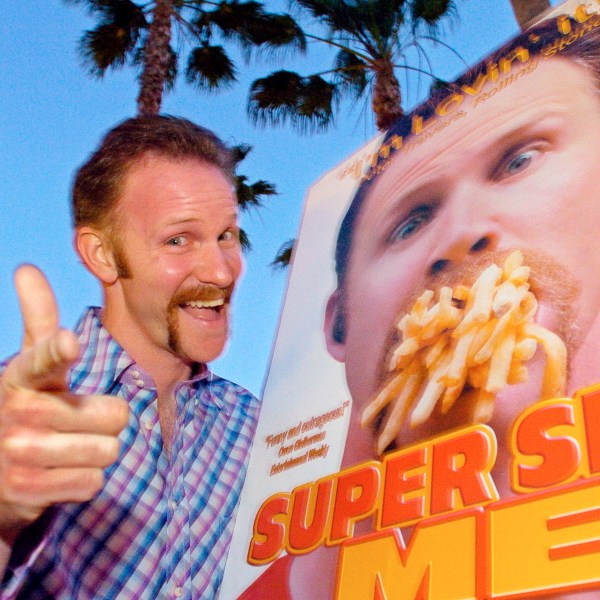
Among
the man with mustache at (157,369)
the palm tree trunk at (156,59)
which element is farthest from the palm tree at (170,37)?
the man with mustache at (157,369)

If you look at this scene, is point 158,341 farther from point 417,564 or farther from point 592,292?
point 592,292

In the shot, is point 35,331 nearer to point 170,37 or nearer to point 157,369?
point 157,369

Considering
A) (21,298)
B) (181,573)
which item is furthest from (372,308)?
(21,298)

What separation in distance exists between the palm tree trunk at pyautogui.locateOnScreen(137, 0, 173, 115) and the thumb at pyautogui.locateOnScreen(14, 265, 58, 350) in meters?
4.88

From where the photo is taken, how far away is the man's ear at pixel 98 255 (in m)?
1.89

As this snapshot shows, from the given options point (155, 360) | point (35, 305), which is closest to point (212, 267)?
point (155, 360)

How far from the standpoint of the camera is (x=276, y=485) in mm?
1739

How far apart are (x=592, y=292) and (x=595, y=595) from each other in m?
0.44

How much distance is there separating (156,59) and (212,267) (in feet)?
14.2

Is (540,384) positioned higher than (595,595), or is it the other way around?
(540,384)

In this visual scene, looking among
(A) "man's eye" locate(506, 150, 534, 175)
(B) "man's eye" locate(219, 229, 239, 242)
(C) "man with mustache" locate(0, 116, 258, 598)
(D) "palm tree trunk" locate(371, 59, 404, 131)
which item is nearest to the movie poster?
(A) "man's eye" locate(506, 150, 534, 175)

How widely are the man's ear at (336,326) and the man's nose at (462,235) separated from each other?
0.32m

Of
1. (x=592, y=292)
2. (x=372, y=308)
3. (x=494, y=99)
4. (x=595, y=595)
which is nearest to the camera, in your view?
(x=595, y=595)

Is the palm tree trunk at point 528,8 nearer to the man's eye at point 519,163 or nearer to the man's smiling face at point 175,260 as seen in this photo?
the man's eye at point 519,163
